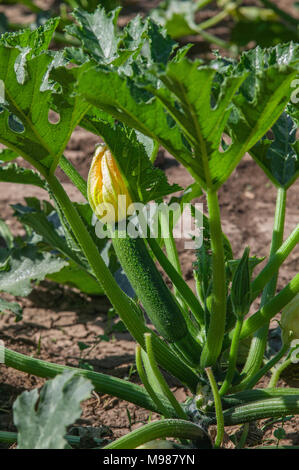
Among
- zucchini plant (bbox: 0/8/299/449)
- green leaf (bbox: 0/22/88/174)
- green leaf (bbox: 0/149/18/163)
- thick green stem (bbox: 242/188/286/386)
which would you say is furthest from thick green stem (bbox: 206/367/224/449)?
green leaf (bbox: 0/149/18/163)

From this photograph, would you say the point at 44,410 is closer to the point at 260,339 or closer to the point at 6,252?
the point at 260,339

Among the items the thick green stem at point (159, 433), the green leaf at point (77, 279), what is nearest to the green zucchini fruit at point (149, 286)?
the thick green stem at point (159, 433)

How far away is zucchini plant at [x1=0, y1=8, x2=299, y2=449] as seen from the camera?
1204 millimetres

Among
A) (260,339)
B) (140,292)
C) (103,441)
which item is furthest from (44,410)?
(260,339)

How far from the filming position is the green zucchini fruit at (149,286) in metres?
1.50

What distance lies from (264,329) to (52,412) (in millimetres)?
666

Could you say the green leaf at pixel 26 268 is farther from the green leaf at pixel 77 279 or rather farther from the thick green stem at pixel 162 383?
the thick green stem at pixel 162 383

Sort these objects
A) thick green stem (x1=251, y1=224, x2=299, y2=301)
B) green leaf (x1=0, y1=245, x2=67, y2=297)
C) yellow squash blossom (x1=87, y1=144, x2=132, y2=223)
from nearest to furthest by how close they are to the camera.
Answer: yellow squash blossom (x1=87, y1=144, x2=132, y2=223), thick green stem (x1=251, y1=224, x2=299, y2=301), green leaf (x1=0, y1=245, x2=67, y2=297)

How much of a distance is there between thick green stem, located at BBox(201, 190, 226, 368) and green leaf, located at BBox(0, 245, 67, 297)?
0.65m

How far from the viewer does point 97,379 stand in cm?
146

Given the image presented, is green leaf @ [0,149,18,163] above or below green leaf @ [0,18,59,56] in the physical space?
below

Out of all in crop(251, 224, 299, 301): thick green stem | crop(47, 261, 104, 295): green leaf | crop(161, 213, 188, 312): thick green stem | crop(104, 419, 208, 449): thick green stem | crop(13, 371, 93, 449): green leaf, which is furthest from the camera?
crop(47, 261, 104, 295): green leaf

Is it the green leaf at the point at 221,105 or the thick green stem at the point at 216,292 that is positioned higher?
the green leaf at the point at 221,105

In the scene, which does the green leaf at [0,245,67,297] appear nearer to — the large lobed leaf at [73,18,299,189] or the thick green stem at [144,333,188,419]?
the thick green stem at [144,333,188,419]
